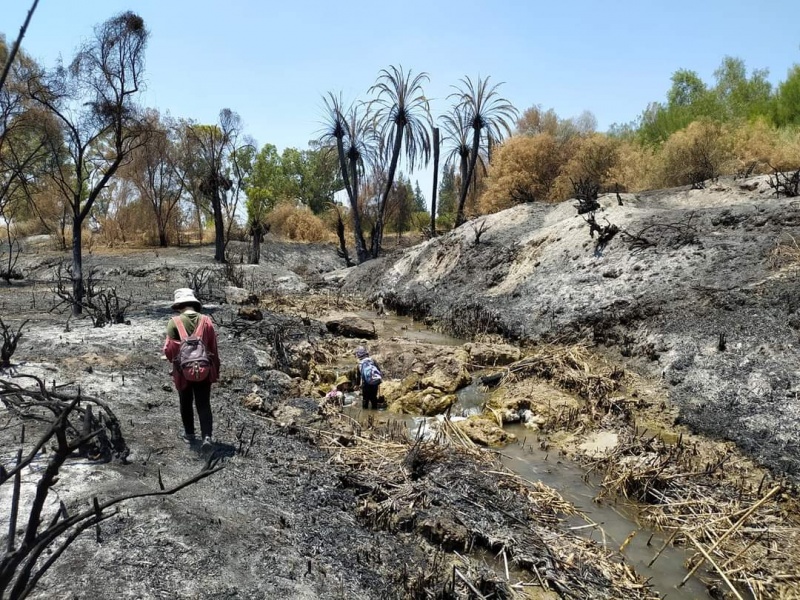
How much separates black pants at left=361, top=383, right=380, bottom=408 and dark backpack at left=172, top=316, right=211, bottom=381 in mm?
3529

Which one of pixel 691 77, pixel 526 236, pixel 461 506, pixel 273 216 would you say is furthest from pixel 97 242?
pixel 691 77

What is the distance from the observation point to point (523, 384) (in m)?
8.82

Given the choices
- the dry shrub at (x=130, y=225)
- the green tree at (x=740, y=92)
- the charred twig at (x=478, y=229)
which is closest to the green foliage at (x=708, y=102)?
the green tree at (x=740, y=92)

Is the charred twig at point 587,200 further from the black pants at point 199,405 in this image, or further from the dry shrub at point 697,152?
the black pants at point 199,405

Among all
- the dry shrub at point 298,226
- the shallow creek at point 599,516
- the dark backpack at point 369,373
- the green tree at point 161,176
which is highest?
the green tree at point 161,176

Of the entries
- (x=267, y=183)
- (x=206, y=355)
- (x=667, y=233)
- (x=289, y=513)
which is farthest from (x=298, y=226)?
(x=289, y=513)

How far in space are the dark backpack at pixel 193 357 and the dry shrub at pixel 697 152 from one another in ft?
69.0

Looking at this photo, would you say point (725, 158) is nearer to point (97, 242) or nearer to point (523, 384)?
point (523, 384)

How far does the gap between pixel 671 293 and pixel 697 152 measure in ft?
46.7

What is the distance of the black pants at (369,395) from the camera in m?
8.26

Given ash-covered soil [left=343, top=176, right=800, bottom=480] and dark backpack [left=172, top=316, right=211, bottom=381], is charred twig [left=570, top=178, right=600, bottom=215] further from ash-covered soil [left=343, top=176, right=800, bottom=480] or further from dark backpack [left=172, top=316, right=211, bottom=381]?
dark backpack [left=172, top=316, right=211, bottom=381]

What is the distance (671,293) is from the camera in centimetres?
1034

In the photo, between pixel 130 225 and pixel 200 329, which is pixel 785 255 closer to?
pixel 200 329

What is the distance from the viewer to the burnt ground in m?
3.31
